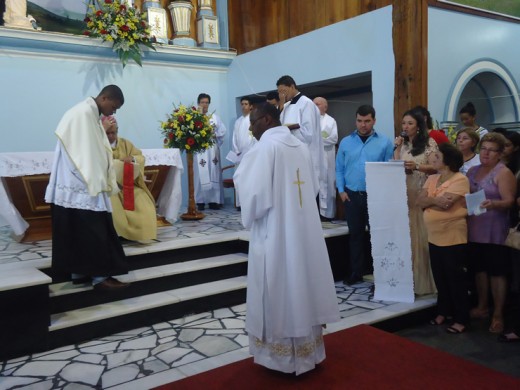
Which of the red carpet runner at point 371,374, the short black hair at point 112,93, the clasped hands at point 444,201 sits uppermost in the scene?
the short black hair at point 112,93

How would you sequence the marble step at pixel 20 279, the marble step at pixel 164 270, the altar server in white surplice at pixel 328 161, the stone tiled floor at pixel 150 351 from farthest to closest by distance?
the altar server in white surplice at pixel 328 161, the marble step at pixel 164 270, the marble step at pixel 20 279, the stone tiled floor at pixel 150 351

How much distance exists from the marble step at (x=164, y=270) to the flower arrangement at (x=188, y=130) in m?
2.02

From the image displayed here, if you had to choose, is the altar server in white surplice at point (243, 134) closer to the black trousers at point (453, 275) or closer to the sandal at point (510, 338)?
the black trousers at point (453, 275)

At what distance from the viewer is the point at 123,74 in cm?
831

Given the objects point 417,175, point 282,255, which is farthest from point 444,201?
point 282,255

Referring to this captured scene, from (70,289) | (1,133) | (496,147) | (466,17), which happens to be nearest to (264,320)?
(70,289)

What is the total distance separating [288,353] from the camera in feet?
9.96

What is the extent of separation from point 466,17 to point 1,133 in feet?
20.9

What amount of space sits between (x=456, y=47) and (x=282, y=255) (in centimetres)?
461

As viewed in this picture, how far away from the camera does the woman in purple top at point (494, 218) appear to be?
3.97m

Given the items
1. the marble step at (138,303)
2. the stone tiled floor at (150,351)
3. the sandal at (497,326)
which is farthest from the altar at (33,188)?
the sandal at (497,326)

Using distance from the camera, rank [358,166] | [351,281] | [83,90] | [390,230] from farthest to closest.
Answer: [83,90] < [351,281] < [358,166] < [390,230]

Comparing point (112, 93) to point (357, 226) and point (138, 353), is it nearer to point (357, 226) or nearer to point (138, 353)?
point (138, 353)

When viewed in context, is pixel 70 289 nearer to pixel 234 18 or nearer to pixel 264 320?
pixel 264 320
